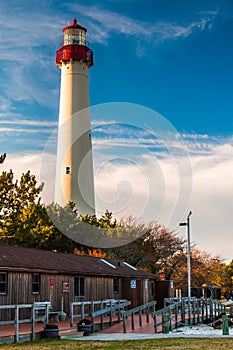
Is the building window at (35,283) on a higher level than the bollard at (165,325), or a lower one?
higher

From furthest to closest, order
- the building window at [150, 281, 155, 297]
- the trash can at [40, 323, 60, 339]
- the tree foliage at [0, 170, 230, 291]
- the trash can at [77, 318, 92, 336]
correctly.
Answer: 1. the tree foliage at [0, 170, 230, 291]
2. the building window at [150, 281, 155, 297]
3. the trash can at [77, 318, 92, 336]
4. the trash can at [40, 323, 60, 339]

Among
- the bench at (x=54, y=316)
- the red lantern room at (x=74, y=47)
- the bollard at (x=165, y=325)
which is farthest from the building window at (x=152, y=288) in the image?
the red lantern room at (x=74, y=47)

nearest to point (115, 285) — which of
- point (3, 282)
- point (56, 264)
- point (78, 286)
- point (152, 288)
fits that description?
point (78, 286)

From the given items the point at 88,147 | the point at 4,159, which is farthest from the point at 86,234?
the point at 4,159

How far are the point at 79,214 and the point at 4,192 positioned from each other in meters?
8.43

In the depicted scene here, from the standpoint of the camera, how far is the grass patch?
57.0 ft

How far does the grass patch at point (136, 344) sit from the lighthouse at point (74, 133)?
1249 inches

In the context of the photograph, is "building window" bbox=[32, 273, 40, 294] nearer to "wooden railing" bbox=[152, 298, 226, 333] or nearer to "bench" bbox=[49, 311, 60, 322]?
"bench" bbox=[49, 311, 60, 322]

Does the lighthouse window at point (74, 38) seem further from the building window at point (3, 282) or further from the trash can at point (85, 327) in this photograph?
the trash can at point (85, 327)

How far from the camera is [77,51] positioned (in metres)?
52.9

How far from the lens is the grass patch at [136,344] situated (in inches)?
683

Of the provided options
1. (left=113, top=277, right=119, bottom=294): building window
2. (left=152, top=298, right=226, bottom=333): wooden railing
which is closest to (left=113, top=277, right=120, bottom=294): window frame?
(left=113, top=277, right=119, bottom=294): building window

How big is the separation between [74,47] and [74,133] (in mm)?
7925

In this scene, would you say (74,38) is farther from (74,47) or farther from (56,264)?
(56,264)
